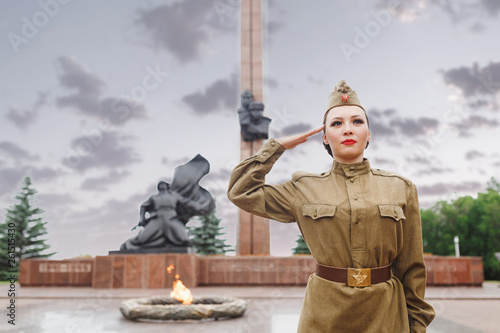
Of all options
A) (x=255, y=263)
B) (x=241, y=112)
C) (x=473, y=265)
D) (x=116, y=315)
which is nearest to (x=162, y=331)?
(x=116, y=315)

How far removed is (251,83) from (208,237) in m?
9.99

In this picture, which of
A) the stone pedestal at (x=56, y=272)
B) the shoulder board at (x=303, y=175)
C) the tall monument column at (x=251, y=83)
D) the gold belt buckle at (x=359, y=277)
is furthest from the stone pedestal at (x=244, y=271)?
the gold belt buckle at (x=359, y=277)

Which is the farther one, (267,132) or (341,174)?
(267,132)

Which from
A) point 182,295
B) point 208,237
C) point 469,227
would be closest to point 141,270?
point 182,295

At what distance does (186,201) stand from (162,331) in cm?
593

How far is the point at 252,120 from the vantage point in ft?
47.8

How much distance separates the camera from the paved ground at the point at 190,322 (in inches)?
207

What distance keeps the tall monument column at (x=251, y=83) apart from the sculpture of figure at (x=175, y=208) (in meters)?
3.57

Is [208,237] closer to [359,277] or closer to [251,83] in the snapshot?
[251,83]

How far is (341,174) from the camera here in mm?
2188

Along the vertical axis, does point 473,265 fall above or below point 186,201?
below

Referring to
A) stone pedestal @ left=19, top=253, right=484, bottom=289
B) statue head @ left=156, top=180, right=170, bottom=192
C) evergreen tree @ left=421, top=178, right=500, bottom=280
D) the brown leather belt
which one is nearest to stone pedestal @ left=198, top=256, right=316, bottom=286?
stone pedestal @ left=19, top=253, right=484, bottom=289

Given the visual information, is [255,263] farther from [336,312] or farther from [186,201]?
[336,312]

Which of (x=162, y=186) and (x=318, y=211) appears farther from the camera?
(x=162, y=186)
